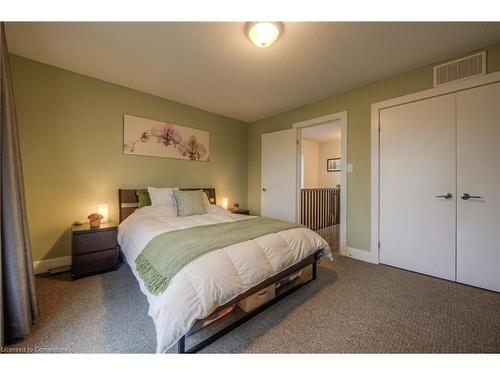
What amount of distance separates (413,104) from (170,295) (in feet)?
10.5

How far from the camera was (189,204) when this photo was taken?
2709mm

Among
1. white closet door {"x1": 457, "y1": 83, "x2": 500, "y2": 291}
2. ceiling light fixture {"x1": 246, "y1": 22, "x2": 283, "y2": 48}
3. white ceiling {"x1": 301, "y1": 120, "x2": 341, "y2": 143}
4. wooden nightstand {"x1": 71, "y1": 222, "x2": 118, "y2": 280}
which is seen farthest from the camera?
white ceiling {"x1": 301, "y1": 120, "x2": 341, "y2": 143}

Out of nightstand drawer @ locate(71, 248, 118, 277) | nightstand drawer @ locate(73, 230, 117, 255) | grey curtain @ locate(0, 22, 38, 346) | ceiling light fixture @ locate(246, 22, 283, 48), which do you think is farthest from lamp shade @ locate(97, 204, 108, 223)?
ceiling light fixture @ locate(246, 22, 283, 48)

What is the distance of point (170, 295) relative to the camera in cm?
117

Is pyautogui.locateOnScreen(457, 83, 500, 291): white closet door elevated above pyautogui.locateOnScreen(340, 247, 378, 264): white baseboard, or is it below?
above

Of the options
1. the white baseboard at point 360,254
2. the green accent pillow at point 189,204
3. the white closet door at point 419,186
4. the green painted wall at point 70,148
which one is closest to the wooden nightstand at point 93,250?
the green painted wall at point 70,148

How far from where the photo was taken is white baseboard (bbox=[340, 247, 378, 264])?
276 cm

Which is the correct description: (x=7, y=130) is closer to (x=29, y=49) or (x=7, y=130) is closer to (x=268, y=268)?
(x=29, y=49)

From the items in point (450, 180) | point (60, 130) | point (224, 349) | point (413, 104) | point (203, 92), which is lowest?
point (224, 349)

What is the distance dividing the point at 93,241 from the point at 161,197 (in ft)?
2.92

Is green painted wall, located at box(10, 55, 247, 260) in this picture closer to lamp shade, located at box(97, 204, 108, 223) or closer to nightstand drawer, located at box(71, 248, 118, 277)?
lamp shade, located at box(97, 204, 108, 223)

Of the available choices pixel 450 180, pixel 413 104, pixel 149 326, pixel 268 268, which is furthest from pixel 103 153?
pixel 450 180

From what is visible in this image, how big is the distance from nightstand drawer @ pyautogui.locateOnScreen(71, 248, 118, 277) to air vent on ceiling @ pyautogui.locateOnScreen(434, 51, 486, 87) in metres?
4.18

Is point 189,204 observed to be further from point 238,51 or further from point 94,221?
point 238,51
